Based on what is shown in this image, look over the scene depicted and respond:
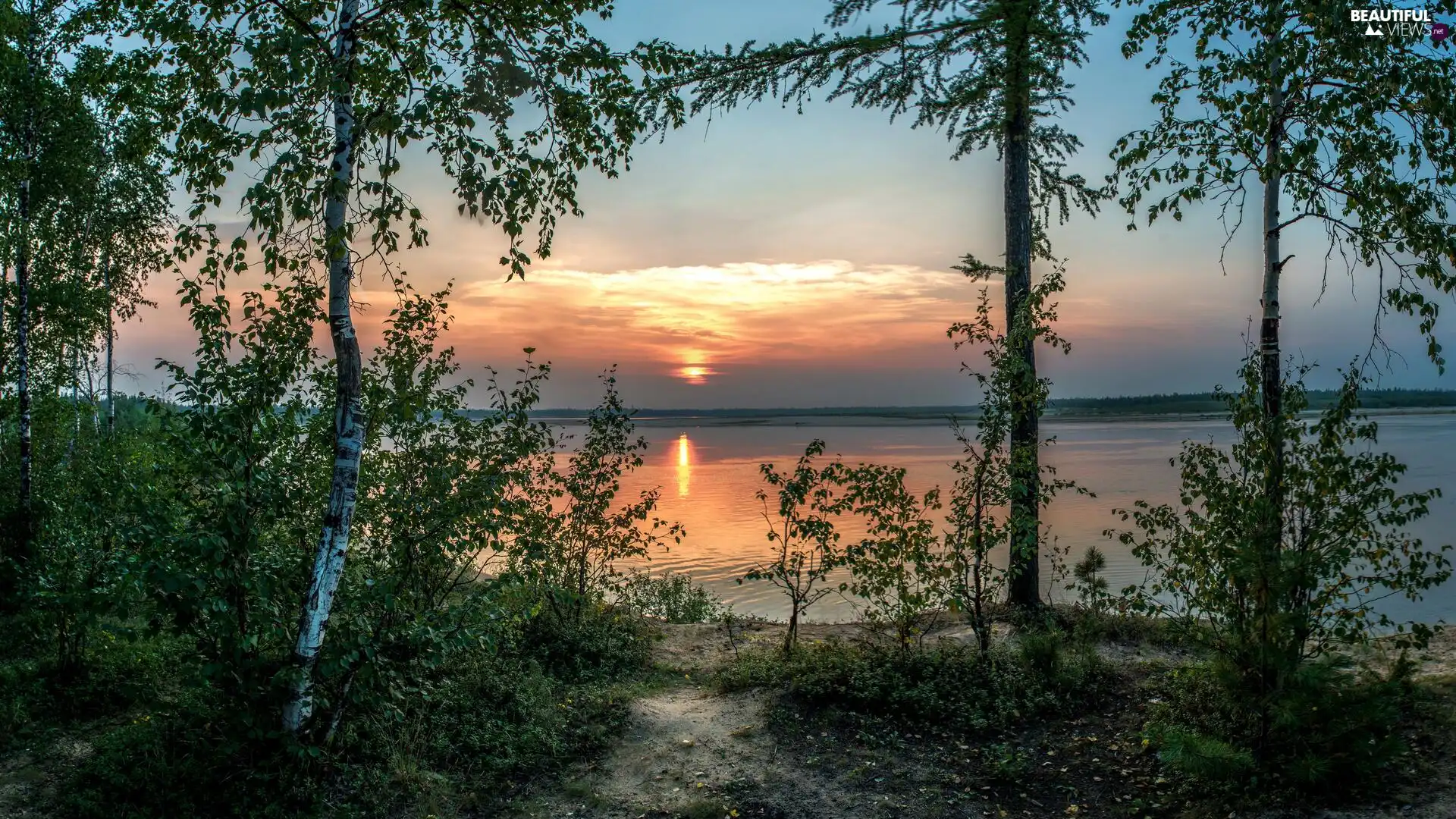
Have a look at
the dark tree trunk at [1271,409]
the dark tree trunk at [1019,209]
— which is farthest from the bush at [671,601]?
the dark tree trunk at [1271,409]

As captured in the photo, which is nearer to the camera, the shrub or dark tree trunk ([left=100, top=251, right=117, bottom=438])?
the shrub

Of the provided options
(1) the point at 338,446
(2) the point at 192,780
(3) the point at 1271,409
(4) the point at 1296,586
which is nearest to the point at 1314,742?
(4) the point at 1296,586

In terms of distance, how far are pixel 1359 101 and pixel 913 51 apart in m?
7.06

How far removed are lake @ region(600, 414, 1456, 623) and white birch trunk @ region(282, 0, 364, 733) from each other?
5727 mm

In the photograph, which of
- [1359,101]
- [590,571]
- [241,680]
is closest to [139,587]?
[241,680]

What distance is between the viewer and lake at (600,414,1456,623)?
50.5 feet

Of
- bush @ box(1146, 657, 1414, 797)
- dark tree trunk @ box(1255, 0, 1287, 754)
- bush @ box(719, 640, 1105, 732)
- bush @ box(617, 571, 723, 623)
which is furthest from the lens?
bush @ box(617, 571, 723, 623)

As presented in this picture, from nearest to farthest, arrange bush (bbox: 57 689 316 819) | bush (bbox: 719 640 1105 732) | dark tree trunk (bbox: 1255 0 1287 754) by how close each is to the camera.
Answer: bush (bbox: 57 689 316 819)
dark tree trunk (bbox: 1255 0 1287 754)
bush (bbox: 719 640 1105 732)

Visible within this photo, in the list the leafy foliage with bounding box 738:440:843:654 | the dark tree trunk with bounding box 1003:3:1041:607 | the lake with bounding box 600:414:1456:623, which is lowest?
the lake with bounding box 600:414:1456:623

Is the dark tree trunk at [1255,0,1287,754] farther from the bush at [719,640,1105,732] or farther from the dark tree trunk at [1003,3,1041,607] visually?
the dark tree trunk at [1003,3,1041,607]

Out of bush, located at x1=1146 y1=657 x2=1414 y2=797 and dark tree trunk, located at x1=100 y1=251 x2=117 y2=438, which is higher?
dark tree trunk, located at x1=100 y1=251 x2=117 y2=438

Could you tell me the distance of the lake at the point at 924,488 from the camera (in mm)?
15383

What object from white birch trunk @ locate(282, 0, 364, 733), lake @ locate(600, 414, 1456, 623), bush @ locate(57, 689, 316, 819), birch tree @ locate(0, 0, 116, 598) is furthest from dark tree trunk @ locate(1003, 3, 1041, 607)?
birch tree @ locate(0, 0, 116, 598)

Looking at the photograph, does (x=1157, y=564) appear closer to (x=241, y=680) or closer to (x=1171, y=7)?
(x=1171, y=7)
